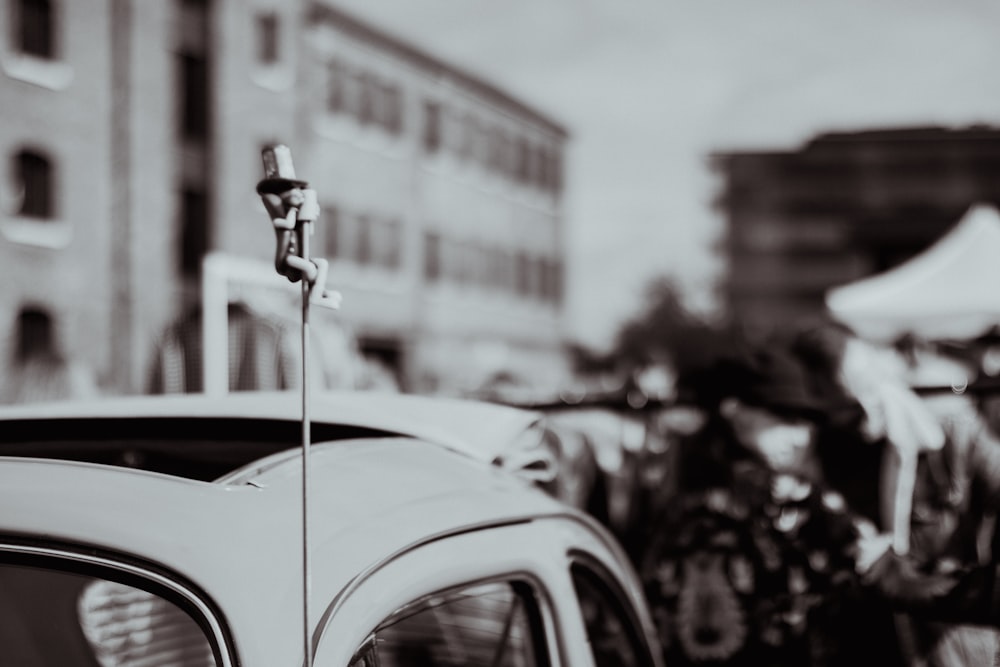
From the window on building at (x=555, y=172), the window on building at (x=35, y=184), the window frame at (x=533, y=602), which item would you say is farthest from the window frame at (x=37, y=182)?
the window on building at (x=555, y=172)

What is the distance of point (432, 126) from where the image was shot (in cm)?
3303

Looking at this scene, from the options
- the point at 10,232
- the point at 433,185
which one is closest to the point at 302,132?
the point at 433,185

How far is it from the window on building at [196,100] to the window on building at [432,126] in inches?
368

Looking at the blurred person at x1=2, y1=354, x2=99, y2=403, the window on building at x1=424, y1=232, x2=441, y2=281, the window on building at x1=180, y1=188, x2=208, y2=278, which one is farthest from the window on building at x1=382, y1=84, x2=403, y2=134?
the blurred person at x1=2, y1=354, x2=99, y2=403

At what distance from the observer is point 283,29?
26.2 metres

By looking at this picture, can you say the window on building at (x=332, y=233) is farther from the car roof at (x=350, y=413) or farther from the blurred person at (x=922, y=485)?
the car roof at (x=350, y=413)

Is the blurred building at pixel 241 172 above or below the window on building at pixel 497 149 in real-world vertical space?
below

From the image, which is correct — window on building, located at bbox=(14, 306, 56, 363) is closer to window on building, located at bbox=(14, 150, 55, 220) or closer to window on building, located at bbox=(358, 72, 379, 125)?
window on building, located at bbox=(14, 150, 55, 220)

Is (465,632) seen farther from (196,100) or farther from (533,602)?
(196,100)

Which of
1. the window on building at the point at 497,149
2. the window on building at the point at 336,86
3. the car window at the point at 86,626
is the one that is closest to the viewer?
the car window at the point at 86,626

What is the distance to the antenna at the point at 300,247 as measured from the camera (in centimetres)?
122

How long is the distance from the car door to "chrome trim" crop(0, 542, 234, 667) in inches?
4.1

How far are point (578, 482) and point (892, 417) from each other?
5.09 feet

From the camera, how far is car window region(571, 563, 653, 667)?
2.09m
